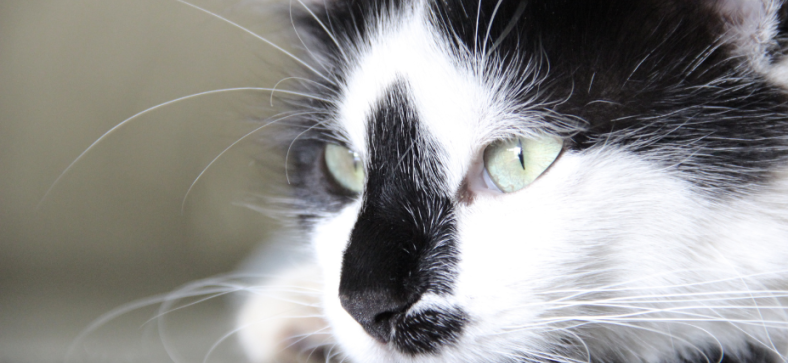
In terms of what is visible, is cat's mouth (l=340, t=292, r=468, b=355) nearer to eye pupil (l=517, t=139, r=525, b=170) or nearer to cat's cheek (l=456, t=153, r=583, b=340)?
cat's cheek (l=456, t=153, r=583, b=340)

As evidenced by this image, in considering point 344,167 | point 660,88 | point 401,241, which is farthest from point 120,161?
point 660,88

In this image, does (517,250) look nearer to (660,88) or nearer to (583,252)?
(583,252)

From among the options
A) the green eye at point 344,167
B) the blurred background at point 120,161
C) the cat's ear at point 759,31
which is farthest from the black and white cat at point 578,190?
the blurred background at point 120,161

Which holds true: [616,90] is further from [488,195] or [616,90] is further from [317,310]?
[317,310]

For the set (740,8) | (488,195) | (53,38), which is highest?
(53,38)

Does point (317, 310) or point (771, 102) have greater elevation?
point (771, 102)

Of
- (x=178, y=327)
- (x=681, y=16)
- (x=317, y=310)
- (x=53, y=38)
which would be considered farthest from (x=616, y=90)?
(x=53, y=38)

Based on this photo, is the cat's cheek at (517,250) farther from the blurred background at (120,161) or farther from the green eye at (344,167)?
the blurred background at (120,161)
